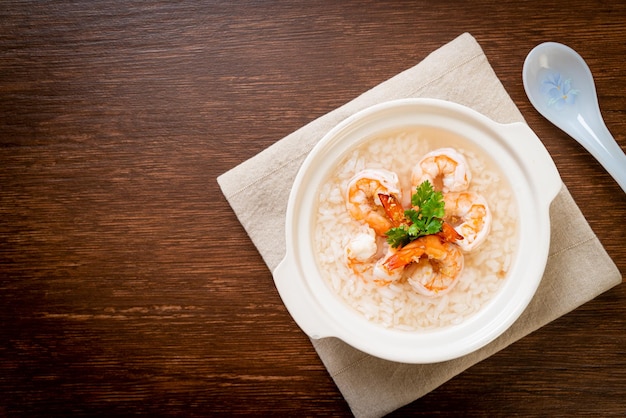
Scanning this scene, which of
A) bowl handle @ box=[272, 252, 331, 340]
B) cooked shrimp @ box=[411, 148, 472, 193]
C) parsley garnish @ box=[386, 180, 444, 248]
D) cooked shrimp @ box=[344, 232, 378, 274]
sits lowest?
bowl handle @ box=[272, 252, 331, 340]

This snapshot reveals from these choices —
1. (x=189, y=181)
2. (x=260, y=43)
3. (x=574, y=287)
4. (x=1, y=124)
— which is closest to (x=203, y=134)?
(x=189, y=181)

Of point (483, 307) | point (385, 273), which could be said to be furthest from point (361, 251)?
point (483, 307)

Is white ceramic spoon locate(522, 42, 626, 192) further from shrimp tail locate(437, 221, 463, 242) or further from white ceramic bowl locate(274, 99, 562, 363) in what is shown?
shrimp tail locate(437, 221, 463, 242)

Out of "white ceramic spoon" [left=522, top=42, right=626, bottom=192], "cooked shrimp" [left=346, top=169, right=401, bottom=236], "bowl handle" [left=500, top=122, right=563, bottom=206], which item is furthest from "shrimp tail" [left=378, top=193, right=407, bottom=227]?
"white ceramic spoon" [left=522, top=42, right=626, bottom=192]

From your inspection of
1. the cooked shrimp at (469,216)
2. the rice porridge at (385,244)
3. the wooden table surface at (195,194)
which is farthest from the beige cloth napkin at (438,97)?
the cooked shrimp at (469,216)

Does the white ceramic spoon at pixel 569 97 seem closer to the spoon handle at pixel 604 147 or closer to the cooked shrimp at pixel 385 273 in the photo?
the spoon handle at pixel 604 147

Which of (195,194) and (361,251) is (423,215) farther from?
(195,194)

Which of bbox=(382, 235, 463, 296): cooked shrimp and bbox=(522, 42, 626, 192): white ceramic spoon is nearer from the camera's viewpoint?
bbox=(382, 235, 463, 296): cooked shrimp
